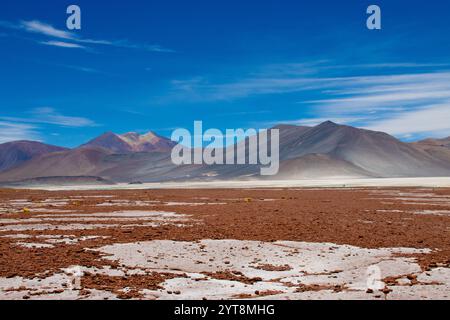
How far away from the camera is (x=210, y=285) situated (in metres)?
10.7

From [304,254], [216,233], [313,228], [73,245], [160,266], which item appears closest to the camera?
[160,266]

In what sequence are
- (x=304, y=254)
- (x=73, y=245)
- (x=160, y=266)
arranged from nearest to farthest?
(x=160, y=266) < (x=304, y=254) < (x=73, y=245)

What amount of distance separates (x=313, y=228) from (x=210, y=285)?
443 inches

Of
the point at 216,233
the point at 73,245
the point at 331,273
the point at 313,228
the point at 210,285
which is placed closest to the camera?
the point at 210,285
